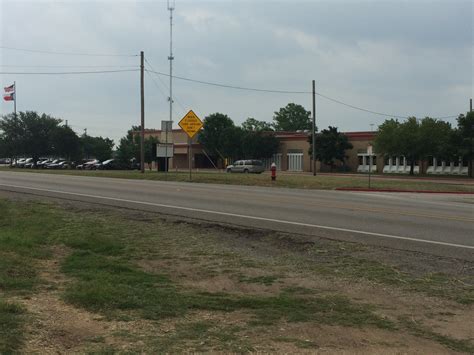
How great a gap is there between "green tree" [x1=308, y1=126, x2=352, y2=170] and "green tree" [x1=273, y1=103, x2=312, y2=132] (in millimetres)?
64554

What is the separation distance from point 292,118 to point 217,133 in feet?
193

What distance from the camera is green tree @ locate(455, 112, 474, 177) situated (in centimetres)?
4606

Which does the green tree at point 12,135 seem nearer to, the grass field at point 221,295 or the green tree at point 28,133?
the green tree at point 28,133

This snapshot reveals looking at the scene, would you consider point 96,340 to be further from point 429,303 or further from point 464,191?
point 464,191

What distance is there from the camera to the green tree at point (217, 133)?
70125mm

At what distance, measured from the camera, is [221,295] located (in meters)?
6.23

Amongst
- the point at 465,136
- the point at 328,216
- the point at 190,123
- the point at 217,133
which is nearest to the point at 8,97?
the point at 217,133

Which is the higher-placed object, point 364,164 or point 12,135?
point 12,135

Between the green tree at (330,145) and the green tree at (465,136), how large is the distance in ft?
50.2

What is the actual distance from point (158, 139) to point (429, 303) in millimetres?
71752

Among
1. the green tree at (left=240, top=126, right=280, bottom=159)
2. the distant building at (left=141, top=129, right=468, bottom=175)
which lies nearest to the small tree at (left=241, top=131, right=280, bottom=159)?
the green tree at (left=240, top=126, right=280, bottom=159)

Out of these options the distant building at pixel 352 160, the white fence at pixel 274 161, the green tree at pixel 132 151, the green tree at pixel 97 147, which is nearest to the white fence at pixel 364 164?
the distant building at pixel 352 160

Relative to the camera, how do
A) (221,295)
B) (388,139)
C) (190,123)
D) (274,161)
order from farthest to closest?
(274,161)
(388,139)
(190,123)
(221,295)

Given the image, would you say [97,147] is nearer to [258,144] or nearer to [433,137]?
[258,144]
